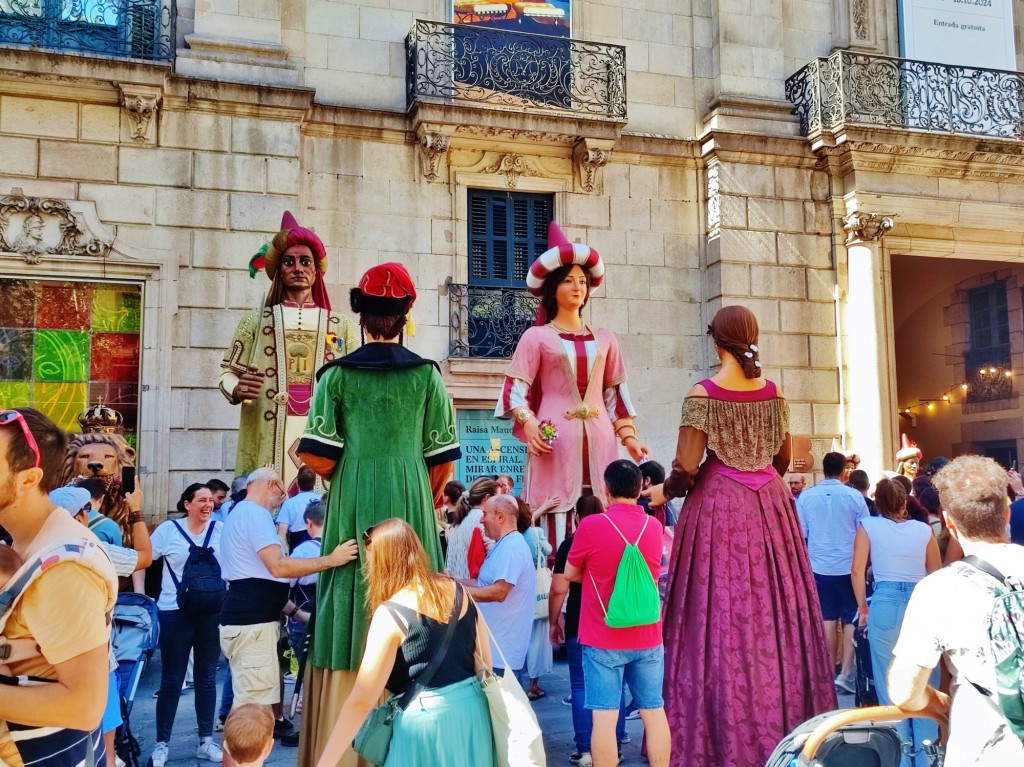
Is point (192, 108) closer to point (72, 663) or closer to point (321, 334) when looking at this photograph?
point (321, 334)

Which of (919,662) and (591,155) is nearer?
(919,662)

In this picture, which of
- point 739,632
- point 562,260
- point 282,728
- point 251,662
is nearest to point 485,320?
point 562,260

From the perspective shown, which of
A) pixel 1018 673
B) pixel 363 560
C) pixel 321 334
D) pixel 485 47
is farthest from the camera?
pixel 485 47

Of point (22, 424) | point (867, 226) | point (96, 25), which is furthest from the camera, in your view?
point (867, 226)

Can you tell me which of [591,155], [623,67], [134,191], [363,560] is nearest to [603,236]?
[591,155]

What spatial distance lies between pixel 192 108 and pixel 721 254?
7.50 m

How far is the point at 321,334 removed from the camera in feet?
22.5

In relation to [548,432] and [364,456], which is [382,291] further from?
[548,432]

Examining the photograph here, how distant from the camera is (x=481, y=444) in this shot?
519 inches

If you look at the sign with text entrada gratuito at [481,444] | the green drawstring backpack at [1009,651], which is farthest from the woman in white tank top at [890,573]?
the sign with text entrada gratuito at [481,444]

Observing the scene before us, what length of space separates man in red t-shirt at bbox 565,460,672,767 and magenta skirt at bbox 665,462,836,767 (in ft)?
0.37

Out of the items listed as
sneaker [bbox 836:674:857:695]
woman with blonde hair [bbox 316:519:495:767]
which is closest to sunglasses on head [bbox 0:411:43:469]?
woman with blonde hair [bbox 316:519:495:767]

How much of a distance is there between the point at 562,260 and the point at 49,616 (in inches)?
162

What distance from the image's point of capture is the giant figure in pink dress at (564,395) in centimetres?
584
